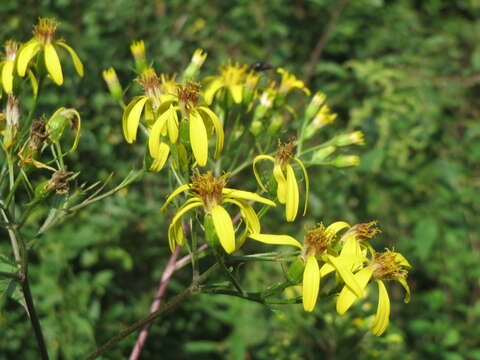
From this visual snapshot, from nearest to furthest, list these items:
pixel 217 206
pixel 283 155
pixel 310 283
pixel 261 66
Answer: pixel 310 283, pixel 217 206, pixel 283 155, pixel 261 66

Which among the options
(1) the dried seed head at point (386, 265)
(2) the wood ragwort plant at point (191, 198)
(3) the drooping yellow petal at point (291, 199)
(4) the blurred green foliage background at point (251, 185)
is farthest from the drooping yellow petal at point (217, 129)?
(4) the blurred green foliage background at point (251, 185)

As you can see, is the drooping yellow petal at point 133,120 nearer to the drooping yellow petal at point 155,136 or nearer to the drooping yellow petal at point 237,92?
the drooping yellow petal at point 155,136

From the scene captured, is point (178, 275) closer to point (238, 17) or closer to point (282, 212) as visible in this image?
point (282, 212)

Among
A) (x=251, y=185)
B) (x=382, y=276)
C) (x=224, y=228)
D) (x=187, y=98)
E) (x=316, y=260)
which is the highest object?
(x=187, y=98)

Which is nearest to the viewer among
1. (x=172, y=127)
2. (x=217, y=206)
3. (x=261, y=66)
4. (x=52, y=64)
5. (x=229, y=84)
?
(x=217, y=206)

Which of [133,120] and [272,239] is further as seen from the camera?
[133,120]

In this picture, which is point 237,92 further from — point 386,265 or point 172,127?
point 386,265

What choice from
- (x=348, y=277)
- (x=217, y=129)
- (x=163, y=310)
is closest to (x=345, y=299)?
(x=348, y=277)

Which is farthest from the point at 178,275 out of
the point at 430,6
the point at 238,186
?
the point at 430,6
